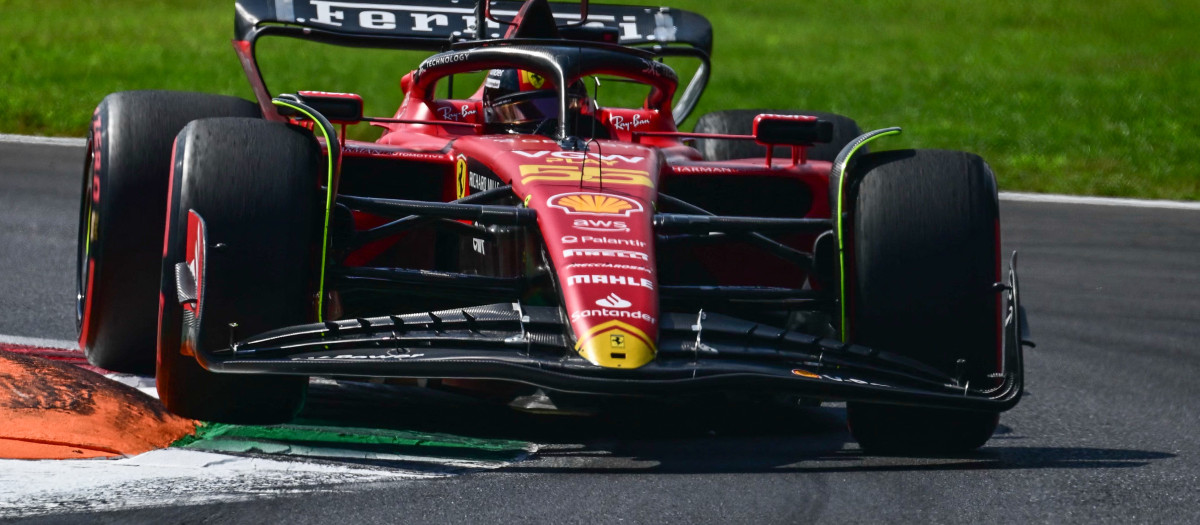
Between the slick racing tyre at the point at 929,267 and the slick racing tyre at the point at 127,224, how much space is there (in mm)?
2256

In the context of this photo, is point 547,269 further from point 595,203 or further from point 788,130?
point 788,130

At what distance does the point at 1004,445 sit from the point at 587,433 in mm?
1259

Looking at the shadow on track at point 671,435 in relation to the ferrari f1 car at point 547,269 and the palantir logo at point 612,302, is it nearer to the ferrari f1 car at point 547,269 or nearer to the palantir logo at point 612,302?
the ferrari f1 car at point 547,269

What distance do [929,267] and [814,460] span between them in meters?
0.62

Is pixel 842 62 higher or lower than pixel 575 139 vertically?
lower

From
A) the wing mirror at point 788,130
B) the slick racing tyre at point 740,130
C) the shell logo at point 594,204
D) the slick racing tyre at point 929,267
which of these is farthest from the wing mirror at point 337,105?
the slick racing tyre at point 740,130

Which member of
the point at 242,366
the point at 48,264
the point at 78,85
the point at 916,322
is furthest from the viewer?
the point at 78,85

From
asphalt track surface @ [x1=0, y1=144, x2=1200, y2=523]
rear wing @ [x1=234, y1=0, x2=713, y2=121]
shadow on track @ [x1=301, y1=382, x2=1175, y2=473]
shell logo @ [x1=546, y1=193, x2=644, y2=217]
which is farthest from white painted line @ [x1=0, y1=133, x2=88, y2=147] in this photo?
shell logo @ [x1=546, y1=193, x2=644, y2=217]

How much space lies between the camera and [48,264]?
8.48 m

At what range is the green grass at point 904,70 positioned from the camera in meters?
15.4

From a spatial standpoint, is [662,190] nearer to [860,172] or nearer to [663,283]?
[663,283]

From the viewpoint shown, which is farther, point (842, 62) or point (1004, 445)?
point (842, 62)

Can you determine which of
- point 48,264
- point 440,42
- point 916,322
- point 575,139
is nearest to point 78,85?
point 48,264

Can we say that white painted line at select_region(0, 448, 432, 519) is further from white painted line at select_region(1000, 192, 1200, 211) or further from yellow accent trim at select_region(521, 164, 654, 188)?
white painted line at select_region(1000, 192, 1200, 211)
